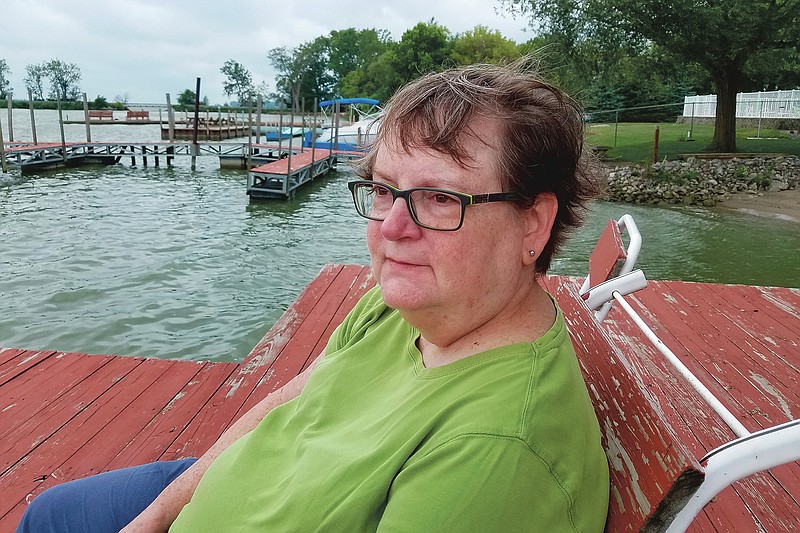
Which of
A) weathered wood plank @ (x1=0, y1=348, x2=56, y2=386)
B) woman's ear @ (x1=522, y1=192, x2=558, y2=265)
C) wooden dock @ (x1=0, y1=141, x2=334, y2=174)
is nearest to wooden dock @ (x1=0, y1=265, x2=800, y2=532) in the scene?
weathered wood plank @ (x1=0, y1=348, x2=56, y2=386)

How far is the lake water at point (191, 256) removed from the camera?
7086 millimetres

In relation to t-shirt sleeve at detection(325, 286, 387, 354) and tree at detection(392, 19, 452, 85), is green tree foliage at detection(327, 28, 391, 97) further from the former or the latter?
t-shirt sleeve at detection(325, 286, 387, 354)

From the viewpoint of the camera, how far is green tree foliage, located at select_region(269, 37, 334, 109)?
3342 inches

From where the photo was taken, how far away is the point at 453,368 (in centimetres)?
108

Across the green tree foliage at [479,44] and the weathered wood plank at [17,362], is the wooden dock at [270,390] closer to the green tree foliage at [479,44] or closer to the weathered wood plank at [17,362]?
the weathered wood plank at [17,362]

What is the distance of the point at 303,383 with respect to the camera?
1610 mm

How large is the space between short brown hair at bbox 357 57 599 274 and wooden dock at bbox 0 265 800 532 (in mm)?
521

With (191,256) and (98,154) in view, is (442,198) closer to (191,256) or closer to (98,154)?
(191,256)

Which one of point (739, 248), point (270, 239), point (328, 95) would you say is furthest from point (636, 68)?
point (328, 95)

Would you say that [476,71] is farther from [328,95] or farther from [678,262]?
[328,95]

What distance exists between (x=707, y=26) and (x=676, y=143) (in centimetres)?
752

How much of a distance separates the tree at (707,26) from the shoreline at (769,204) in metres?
3.49

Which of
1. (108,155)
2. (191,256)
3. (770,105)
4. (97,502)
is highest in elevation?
(770,105)

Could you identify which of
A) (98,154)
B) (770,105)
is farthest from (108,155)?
(770,105)
